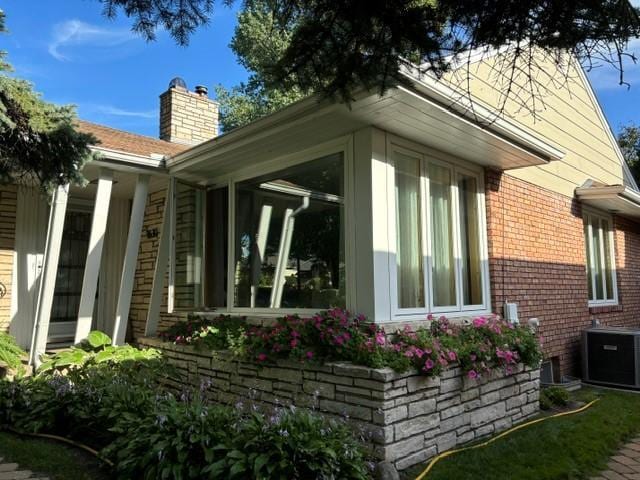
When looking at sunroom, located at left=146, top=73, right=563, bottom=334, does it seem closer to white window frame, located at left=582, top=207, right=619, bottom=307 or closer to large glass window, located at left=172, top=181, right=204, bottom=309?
large glass window, located at left=172, top=181, right=204, bottom=309

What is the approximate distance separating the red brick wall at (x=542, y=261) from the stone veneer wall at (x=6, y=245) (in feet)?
19.7

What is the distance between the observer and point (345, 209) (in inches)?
178

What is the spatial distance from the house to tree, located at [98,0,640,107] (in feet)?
1.35

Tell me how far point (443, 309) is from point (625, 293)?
20.4ft

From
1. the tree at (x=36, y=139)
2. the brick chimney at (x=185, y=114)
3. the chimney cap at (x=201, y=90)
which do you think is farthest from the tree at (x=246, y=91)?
the tree at (x=36, y=139)

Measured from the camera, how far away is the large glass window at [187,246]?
6094mm

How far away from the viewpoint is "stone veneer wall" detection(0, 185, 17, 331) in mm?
6289

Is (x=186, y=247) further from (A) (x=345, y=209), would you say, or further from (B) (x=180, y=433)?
(B) (x=180, y=433)

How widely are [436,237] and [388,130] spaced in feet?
4.32

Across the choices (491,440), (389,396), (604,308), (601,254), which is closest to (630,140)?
(601,254)

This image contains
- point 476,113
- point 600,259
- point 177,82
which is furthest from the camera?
point 177,82

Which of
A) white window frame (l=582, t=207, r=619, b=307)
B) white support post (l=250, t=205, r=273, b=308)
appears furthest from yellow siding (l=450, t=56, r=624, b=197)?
white support post (l=250, t=205, r=273, b=308)

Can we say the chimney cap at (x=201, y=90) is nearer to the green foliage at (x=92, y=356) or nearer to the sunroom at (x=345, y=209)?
the sunroom at (x=345, y=209)

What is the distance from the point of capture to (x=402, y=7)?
8.92 feet
